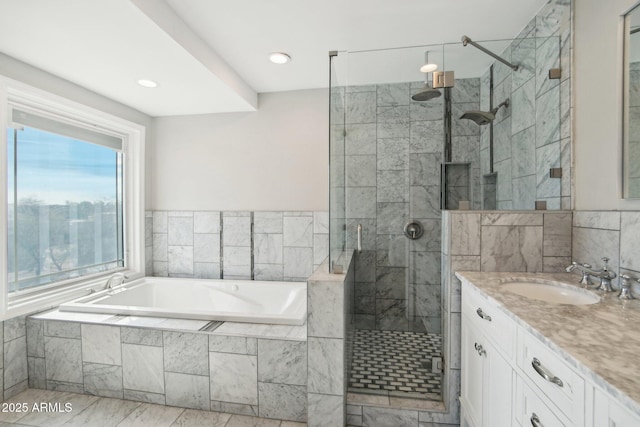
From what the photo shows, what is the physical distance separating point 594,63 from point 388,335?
2118mm

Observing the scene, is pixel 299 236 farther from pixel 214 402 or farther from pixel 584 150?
pixel 584 150

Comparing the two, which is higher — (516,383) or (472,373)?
(516,383)

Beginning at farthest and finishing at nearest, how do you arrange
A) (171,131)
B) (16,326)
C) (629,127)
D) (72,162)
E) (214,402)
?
(171,131)
(72,162)
(16,326)
(214,402)
(629,127)

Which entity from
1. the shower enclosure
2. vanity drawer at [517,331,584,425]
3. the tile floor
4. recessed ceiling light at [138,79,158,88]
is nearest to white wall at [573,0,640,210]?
the shower enclosure

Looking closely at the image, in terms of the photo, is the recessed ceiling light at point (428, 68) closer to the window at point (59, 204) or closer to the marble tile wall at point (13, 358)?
the window at point (59, 204)

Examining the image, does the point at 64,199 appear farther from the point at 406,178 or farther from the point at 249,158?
the point at 406,178

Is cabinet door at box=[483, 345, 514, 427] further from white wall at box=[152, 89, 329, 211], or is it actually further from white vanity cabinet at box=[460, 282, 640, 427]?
white wall at box=[152, 89, 329, 211]

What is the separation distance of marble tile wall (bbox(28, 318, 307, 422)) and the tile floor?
41 mm

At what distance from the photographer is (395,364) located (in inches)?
80.7

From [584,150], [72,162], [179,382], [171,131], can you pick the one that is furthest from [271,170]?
[584,150]

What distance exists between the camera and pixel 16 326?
206 centimetres

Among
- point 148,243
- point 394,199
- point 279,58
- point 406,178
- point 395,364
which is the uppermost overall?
point 279,58

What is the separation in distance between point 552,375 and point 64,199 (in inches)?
136

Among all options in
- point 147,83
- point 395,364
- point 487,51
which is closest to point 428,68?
point 487,51
